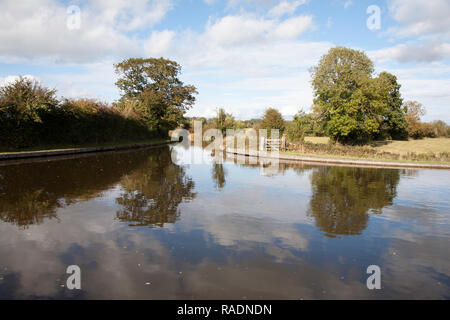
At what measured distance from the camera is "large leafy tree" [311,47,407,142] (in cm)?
3138

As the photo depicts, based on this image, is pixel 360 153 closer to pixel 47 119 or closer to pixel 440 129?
pixel 47 119

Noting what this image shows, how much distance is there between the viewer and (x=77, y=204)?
8.38m

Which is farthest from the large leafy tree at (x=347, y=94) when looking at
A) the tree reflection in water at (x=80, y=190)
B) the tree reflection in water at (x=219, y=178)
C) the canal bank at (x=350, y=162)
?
the tree reflection in water at (x=80, y=190)

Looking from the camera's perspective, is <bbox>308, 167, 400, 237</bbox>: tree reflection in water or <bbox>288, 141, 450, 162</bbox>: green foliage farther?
<bbox>288, 141, 450, 162</bbox>: green foliage

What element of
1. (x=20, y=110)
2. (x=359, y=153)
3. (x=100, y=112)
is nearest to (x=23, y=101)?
(x=20, y=110)

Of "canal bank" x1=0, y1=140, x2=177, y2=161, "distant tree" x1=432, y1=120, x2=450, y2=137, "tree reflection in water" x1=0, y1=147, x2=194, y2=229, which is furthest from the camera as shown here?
"distant tree" x1=432, y1=120, x2=450, y2=137

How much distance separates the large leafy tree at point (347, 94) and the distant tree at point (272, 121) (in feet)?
15.2

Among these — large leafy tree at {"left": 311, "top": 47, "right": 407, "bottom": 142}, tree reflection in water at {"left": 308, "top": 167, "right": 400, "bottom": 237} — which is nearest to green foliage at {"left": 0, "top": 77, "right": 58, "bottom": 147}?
tree reflection in water at {"left": 308, "top": 167, "right": 400, "bottom": 237}

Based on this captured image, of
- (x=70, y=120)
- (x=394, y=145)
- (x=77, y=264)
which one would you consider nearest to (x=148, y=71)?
(x=70, y=120)

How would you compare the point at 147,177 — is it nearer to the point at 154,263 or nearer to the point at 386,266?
the point at 154,263

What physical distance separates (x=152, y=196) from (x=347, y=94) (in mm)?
29210

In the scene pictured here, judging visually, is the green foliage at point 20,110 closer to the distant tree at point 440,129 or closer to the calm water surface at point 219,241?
the calm water surface at point 219,241

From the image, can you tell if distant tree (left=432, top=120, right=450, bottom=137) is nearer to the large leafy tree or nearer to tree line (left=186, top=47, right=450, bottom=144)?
tree line (left=186, top=47, right=450, bottom=144)
